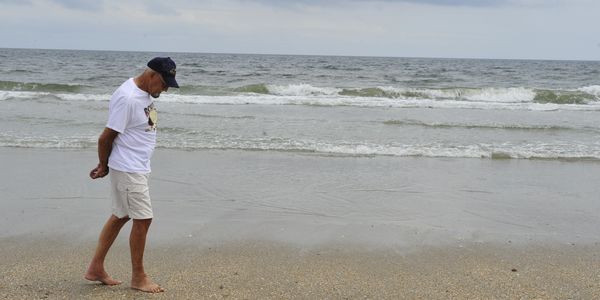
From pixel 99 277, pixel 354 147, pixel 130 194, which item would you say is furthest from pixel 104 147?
pixel 354 147

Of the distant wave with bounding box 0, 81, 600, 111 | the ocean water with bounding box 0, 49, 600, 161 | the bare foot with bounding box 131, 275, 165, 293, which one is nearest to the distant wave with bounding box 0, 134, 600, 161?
the ocean water with bounding box 0, 49, 600, 161

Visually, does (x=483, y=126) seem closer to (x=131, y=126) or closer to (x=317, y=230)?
(x=317, y=230)

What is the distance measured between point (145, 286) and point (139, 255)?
22 centimetres

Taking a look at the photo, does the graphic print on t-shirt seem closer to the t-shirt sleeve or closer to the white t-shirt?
the white t-shirt

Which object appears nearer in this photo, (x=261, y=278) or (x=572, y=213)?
(x=261, y=278)

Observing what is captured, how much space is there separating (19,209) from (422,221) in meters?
4.28

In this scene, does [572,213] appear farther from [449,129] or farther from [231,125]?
[231,125]

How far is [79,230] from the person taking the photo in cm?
511

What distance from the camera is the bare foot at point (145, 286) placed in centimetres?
367

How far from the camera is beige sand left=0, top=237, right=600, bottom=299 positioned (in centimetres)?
378

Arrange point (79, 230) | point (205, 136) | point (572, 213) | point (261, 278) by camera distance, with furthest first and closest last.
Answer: point (205, 136)
point (572, 213)
point (79, 230)
point (261, 278)

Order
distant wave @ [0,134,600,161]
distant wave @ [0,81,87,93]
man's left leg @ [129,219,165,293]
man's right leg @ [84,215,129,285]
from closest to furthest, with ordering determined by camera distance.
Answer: man's left leg @ [129,219,165,293], man's right leg @ [84,215,129,285], distant wave @ [0,134,600,161], distant wave @ [0,81,87,93]

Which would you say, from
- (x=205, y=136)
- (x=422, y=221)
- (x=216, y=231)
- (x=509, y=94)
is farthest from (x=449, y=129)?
(x=509, y=94)

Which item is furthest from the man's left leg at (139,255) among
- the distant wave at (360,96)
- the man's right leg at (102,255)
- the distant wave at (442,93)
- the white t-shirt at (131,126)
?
the distant wave at (442,93)
